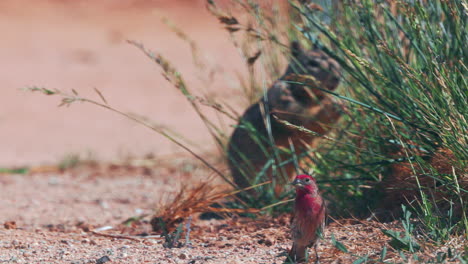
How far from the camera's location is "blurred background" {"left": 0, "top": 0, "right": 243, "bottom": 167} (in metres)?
7.59

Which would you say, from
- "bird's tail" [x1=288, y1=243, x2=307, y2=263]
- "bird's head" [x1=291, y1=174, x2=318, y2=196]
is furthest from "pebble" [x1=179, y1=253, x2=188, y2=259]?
"bird's head" [x1=291, y1=174, x2=318, y2=196]

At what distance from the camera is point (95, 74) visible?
10.8 meters

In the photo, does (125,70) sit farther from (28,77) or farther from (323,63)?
(323,63)

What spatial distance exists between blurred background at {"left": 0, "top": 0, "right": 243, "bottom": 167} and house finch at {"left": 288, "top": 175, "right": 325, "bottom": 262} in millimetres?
1740

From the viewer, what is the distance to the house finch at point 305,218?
2.40 meters

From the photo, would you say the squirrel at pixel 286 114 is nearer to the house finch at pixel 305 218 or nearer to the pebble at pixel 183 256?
the pebble at pixel 183 256

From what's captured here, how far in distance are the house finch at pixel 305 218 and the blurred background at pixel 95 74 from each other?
5.71 feet

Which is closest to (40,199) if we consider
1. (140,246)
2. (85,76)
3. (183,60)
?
(140,246)

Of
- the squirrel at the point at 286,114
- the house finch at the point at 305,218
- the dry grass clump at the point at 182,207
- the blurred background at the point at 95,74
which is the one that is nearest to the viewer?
the house finch at the point at 305,218

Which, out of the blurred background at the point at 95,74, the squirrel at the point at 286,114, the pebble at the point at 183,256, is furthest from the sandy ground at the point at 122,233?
the blurred background at the point at 95,74

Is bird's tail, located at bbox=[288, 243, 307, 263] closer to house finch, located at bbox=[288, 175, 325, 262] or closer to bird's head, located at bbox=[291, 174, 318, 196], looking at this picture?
house finch, located at bbox=[288, 175, 325, 262]

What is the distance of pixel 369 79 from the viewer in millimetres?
3156

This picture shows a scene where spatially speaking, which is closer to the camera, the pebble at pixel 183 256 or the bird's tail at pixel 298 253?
the bird's tail at pixel 298 253

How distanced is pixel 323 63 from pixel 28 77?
7.60 meters
